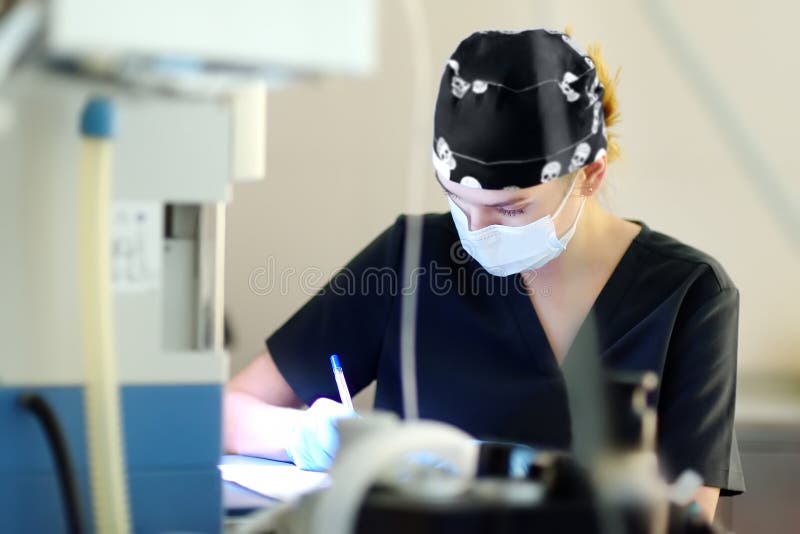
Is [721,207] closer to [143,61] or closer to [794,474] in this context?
[794,474]

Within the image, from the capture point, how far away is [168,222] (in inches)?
33.5

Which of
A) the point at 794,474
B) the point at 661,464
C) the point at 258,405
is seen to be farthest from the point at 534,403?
the point at 794,474

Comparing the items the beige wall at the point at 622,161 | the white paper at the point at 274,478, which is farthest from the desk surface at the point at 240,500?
the beige wall at the point at 622,161

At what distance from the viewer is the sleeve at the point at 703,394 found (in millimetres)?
1389

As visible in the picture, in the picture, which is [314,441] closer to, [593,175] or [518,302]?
[518,302]

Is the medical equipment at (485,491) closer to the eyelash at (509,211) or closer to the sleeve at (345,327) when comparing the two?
the eyelash at (509,211)

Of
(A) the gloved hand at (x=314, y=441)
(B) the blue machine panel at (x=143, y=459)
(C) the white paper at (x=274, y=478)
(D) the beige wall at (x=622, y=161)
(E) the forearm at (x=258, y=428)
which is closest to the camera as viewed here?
(B) the blue machine panel at (x=143, y=459)

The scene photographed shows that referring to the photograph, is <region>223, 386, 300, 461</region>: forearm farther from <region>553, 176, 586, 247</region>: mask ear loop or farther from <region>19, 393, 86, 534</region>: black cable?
<region>19, 393, 86, 534</region>: black cable

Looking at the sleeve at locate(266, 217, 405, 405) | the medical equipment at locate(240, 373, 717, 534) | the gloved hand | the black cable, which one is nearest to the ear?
the sleeve at locate(266, 217, 405, 405)

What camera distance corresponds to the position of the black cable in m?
0.72

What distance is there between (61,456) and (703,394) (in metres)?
0.95

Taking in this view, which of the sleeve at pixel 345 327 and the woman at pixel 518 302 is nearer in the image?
the woman at pixel 518 302

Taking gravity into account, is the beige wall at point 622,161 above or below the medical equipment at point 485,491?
above

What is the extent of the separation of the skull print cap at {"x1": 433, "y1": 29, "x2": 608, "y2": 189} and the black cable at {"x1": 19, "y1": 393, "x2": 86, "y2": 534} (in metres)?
0.77
